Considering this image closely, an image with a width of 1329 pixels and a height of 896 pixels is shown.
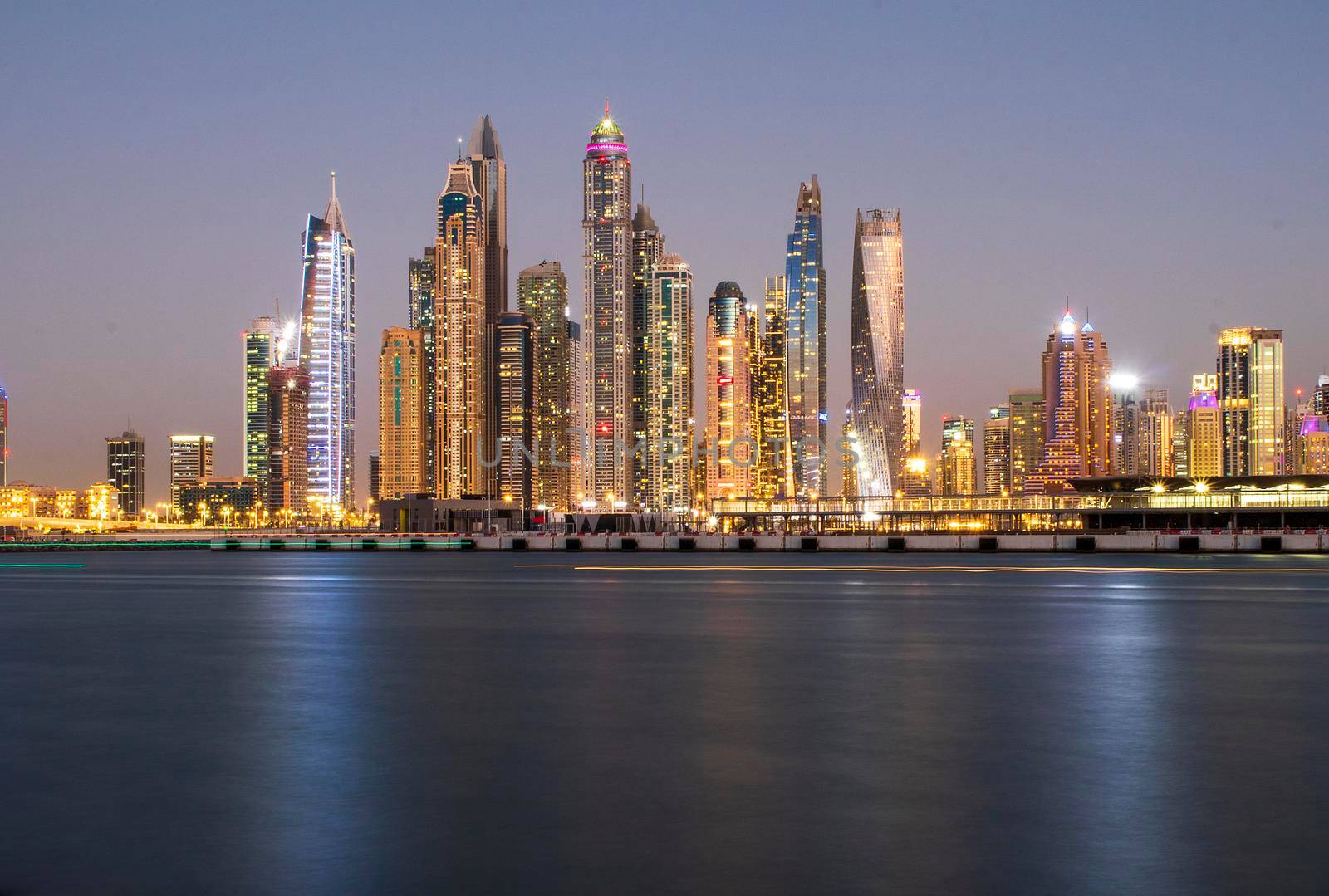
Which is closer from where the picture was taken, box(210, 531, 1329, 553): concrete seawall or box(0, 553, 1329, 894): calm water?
box(0, 553, 1329, 894): calm water

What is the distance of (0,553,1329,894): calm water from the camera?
8.45m

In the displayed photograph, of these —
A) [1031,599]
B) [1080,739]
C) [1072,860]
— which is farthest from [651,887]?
[1031,599]

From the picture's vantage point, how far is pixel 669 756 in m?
12.3

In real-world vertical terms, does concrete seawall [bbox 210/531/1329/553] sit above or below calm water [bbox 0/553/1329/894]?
below

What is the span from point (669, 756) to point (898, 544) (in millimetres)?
83565

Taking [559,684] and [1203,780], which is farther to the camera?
[559,684]

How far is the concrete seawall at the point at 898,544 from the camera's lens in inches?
3339

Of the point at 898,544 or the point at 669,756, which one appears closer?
the point at 669,756

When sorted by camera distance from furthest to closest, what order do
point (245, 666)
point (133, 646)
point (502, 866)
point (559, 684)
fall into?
point (133, 646)
point (245, 666)
point (559, 684)
point (502, 866)

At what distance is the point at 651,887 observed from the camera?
788 cm

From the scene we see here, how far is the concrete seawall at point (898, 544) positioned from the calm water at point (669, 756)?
61.6 meters

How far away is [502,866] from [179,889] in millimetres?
2130

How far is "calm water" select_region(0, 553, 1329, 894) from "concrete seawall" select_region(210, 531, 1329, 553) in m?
61.6

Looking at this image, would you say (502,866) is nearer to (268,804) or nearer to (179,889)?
(179,889)
